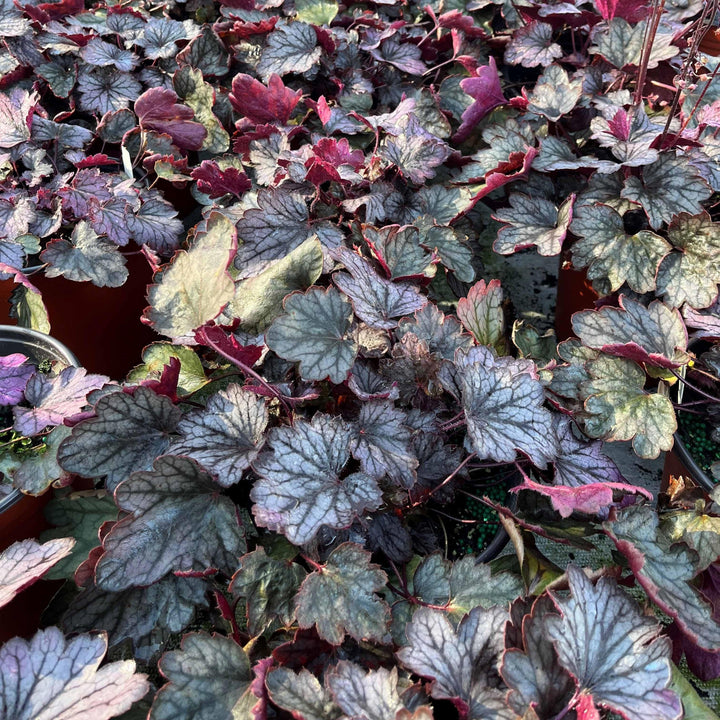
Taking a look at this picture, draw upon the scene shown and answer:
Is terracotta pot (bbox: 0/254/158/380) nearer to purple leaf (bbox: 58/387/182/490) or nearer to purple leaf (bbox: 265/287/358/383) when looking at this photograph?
purple leaf (bbox: 58/387/182/490)

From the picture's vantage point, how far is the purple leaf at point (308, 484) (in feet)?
2.51

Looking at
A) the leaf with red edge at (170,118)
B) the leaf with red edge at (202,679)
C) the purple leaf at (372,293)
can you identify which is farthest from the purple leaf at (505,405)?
the leaf with red edge at (170,118)

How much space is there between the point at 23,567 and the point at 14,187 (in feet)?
3.18

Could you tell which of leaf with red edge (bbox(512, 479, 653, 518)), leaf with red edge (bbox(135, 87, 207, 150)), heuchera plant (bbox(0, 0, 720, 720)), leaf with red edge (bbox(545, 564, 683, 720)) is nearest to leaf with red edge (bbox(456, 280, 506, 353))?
heuchera plant (bbox(0, 0, 720, 720))

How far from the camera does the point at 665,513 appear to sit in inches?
39.8

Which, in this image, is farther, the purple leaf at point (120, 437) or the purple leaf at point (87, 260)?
the purple leaf at point (87, 260)

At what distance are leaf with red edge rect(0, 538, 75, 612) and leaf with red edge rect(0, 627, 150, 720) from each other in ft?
0.20

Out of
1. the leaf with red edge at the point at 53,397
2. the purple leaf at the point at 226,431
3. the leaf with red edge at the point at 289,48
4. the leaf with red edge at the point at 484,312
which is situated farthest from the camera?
the leaf with red edge at the point at 289,48

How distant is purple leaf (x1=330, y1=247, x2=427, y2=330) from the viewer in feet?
3.11

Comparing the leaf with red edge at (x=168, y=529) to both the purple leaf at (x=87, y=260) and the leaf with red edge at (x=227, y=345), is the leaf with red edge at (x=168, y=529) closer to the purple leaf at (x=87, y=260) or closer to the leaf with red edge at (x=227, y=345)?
the leaf with red edge at (x=227, y=345)

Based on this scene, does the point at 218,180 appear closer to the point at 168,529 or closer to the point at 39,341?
the point at 39,341

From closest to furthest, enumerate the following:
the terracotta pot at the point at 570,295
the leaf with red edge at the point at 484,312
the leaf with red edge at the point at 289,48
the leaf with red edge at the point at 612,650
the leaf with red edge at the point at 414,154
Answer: the leaf with red edge at the point at 612,650 → the leaf with red edge at the point at 484,312 → the leaf with red edge at the point at 414,154 → the terracotta pot at the point at 570,295 → the leaf with red edge at the point at 289,48

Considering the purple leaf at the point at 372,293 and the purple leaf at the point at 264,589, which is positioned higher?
the purple leaf at the point at 372,293

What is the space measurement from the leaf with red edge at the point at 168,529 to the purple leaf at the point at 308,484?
0.08 meters
